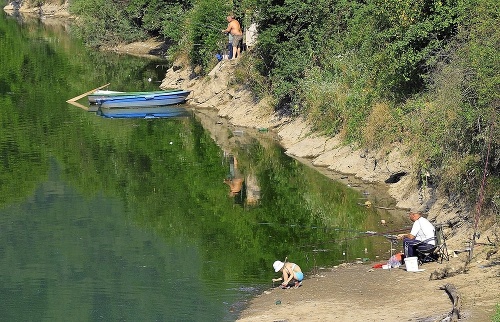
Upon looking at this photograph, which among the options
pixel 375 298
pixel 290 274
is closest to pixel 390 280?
pixel 375 298

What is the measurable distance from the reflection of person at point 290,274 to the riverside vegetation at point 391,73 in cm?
388

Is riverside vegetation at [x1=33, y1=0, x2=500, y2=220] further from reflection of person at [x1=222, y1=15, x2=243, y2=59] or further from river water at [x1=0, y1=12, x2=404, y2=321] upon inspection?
river water at [x1=0, y1=12, x2=404, y2=321]

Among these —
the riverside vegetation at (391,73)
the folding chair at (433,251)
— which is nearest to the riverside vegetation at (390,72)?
the riverside vegetation at (391,73)

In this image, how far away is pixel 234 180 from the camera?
30.1 m

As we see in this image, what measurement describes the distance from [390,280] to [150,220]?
27.7ft

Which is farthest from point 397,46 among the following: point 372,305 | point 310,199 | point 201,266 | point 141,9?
point 141,9

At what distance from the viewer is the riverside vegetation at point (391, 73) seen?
21.5 metres

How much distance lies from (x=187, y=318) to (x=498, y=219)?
677 cm

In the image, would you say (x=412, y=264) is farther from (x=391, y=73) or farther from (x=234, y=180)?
(x=234, y=180)

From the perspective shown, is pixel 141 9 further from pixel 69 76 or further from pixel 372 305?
pixel 372 305

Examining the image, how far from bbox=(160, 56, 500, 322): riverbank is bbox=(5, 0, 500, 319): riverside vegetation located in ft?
1.32

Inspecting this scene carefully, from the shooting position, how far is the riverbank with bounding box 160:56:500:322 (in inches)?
662

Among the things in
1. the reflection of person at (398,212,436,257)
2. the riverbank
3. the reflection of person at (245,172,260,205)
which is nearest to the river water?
the reflection of person at (245,172,260,205)

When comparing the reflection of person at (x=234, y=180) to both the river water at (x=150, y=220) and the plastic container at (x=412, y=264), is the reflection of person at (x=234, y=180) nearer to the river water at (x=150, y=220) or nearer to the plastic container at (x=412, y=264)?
the river water at (x=150, y=220)
